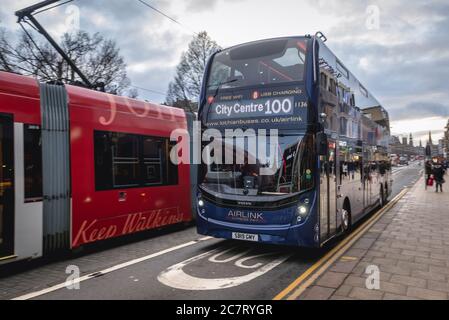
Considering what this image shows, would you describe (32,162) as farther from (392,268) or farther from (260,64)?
(392,268)

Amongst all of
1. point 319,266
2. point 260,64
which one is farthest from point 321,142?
point 319,266

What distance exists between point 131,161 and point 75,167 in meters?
1.49

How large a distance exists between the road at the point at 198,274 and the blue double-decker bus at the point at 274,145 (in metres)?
0.49

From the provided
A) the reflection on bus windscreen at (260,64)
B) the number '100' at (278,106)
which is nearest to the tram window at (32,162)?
the reflection on bus windscreen at (260,64)

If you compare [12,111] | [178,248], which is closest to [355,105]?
[178,248]

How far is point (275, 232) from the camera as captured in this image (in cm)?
654

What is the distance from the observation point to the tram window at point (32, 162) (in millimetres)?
6246

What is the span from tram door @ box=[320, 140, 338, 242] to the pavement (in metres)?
0.59

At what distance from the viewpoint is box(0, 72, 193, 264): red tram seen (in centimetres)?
605

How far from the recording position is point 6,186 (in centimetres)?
594

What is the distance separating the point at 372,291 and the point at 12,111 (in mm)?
6062

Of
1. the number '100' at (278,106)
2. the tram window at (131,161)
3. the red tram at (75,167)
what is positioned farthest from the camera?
the tram window at (131,161)

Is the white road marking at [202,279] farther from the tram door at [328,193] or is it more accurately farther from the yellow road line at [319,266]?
the tram door at [328,193]

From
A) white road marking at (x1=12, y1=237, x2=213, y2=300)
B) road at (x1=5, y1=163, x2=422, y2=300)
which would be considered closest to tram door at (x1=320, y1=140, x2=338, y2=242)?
road at (x1=5, y1=163, x2=422, y2=300)
